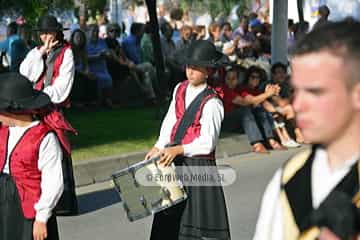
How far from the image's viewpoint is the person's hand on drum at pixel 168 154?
5340mm

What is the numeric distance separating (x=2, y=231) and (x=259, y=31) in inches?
562

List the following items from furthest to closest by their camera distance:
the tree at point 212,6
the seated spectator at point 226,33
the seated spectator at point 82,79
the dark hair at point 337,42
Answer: the tree at point 212,6, the seated spectator at point 226,33, the seated spectator at point 82,79, the dark hair at point 337,42

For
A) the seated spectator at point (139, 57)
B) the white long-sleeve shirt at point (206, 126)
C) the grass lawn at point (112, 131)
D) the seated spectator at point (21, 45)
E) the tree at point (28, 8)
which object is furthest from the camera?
the seated spectator at point (139, 57)

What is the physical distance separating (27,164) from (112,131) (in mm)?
7389

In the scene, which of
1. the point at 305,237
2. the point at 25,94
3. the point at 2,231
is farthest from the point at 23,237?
the point at 305,237

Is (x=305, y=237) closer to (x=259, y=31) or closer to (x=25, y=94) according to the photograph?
(x=25, y=94)

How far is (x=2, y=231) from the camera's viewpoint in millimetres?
4602

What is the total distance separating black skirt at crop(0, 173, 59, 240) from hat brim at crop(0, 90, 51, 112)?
374 mm

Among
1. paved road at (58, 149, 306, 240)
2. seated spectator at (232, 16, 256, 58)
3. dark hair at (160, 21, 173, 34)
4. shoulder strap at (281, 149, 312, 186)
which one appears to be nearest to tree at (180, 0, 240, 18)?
seated spectator at (232, 16, 256, 58)

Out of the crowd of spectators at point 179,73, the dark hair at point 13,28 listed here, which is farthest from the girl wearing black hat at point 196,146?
the dark hair at point 13,28

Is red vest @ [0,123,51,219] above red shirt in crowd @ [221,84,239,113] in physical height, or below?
above

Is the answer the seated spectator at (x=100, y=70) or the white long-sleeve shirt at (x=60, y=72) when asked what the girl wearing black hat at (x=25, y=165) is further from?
the seated spectator at (x=100, y=70)

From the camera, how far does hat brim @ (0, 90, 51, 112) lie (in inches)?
176

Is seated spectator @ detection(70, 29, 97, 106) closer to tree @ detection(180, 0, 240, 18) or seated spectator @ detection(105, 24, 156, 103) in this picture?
seated spectator @ detection(105, 24, 156, 103)
